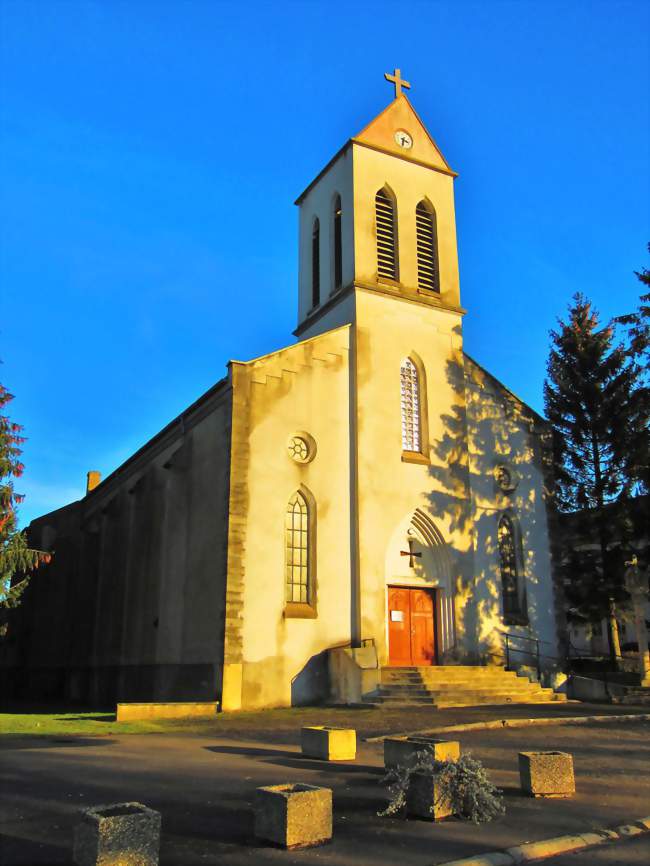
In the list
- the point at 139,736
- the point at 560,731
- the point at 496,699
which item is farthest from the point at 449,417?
the point at 139,736

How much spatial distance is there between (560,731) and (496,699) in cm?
586

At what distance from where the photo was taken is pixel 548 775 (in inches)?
335

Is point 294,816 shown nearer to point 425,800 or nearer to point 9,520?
point 425,800

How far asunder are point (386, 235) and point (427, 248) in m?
1.87

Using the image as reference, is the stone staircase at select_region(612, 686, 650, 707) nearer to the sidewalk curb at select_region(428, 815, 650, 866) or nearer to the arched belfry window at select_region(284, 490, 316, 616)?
the arched belfry window at select_region(284, 490, 316, 616)

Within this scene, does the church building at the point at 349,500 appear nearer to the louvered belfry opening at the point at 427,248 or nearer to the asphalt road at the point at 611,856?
the louvered belfry opening at the point at 427,248

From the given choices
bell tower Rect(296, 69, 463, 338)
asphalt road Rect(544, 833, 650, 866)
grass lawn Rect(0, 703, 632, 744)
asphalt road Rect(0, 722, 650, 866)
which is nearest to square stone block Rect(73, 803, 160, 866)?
asphalt road Rect(0, 722, 650, 866)

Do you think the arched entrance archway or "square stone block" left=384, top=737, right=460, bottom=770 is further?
the arched entrance archway

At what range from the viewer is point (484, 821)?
288 inches

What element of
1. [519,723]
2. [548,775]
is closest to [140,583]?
[519,723]

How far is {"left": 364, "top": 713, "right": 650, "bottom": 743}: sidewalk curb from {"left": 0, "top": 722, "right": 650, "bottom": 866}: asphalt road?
0.97 m

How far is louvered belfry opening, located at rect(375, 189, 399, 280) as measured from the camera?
2644 cm

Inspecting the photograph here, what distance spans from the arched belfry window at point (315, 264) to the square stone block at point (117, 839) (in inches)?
930

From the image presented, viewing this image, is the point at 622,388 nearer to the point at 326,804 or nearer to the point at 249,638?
the point at 249,638
